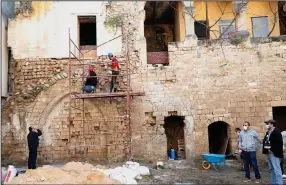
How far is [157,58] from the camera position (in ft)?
42.2

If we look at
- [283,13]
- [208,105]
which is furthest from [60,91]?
[283,13]

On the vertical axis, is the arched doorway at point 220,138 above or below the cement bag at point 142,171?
above

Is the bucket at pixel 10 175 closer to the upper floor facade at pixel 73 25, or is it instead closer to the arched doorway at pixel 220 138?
the upper floor facade at pixel 73 25

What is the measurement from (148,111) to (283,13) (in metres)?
8.99

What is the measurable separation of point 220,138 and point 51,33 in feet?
27.4

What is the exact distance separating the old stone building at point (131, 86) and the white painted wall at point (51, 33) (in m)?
0.04

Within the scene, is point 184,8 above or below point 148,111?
above

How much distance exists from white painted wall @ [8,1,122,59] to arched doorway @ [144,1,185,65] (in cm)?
306

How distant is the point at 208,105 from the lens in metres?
12.3

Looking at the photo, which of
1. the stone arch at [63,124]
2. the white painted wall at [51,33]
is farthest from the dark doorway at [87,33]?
the stone arch at [63,124]

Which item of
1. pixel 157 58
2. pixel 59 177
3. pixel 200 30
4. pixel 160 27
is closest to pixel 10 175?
pixel 59 177

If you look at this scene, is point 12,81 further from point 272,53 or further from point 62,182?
point 272,53

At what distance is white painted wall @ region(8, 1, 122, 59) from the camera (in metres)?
12.9

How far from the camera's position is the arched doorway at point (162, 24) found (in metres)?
14.6
